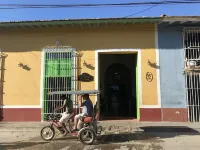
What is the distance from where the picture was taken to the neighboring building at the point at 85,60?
49.4ft

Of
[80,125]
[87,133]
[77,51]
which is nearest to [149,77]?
[77,51]

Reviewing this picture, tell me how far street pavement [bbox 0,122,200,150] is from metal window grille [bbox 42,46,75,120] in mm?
2150

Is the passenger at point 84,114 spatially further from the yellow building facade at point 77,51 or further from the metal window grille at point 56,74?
the metal window grille at point 56,74

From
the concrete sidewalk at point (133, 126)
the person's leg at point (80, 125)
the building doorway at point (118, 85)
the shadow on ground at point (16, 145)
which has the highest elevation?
the building doorway at point (118, 85)

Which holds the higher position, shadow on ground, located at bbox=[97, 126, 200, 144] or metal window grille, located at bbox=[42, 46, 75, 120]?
metal window grille, located at bbox=[42, 46, 75, 120]

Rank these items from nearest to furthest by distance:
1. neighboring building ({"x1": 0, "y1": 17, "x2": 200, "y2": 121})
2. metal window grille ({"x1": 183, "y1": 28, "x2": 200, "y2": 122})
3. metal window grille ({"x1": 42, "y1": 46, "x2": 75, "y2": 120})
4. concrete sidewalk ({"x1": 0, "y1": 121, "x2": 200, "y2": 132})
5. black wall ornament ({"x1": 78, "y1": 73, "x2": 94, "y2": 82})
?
concrete sidewalk ({"x1": 0, "y1": 121, "x2": 200, "y2": 132})
metal window grille ({"x1": 183, "y1": 28, "x2": 200, "y2": 122})
neighboring building ({"x1": 0, "y1": 17, "x2": 200, "y2": 121})
black wall ornament ({"x1": 78, "y1": 73, "x2": 94, "y2": 82})
metal window grille ({"x1": 42, "y1": 46, "x2": 75, "y2": 120})

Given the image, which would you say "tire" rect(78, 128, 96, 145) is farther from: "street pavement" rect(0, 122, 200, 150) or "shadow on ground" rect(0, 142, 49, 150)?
"shadow on ground" rect(0, 142, 49, 150)

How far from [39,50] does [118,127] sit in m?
5.88

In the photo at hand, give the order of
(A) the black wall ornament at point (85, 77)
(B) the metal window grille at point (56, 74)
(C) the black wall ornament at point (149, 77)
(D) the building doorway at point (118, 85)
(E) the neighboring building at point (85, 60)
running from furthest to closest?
1. (D) the building doorway at point (118, 85)
2. (B) the metal window grille at point (56, 74)
3. (A) the black wall ornament at point (85, 77)
4. (C) the black wall ornament at point (149, 77)
5. (E) the neighboring building at point (85, 60)

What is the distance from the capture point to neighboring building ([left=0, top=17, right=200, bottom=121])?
15.1 m

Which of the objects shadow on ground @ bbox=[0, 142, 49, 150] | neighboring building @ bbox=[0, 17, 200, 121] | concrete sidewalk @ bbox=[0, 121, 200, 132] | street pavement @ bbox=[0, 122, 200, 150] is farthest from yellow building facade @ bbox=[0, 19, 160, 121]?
shadow on ground @ bbox=[0, 142, 49, 150]

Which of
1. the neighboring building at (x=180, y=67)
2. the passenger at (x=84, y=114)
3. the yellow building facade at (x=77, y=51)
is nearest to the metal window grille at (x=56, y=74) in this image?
the yellow building facade at (x=77, y=51)

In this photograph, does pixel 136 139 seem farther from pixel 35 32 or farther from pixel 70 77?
pixel 35 32

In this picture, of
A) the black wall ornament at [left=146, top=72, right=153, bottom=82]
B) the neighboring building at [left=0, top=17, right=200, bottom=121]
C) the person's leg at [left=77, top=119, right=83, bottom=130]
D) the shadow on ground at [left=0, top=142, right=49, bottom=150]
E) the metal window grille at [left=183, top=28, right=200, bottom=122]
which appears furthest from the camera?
the black wall ornament at [left=146, top=72, right=153, bottom=82]
